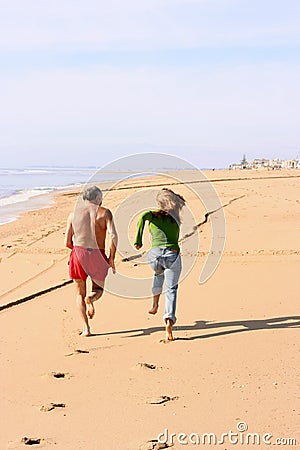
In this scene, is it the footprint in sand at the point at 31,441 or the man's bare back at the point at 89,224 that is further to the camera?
the man's bare back at the point at 89,224

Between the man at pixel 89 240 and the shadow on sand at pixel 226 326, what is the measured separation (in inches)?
22.7

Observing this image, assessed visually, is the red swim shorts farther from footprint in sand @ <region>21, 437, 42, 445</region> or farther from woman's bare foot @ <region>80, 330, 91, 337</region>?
footprint in sand @ <region>21, 437, 42, 445</region>

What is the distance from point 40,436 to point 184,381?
4.48 feet

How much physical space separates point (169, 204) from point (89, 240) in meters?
0.95

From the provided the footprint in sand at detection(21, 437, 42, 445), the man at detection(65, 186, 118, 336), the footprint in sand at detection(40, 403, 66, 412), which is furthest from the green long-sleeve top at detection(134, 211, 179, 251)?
the footprint in sand at detection(21, 437, 42, 445)

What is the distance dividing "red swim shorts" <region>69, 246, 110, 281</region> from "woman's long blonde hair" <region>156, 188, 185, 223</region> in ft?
2.65

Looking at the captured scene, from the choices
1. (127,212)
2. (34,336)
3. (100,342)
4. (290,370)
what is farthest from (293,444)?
(127,212)

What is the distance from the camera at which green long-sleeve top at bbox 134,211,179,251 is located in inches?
254

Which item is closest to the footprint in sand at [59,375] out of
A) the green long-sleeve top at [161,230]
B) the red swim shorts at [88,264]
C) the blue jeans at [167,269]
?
the red swim shorts at [88,264]

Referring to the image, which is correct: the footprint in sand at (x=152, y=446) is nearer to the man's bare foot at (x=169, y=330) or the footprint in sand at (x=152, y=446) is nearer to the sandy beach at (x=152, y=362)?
the sandy beach at (x=152, y=362)

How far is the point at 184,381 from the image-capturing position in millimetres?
4914

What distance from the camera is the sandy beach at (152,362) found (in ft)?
13.3

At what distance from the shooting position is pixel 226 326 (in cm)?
653

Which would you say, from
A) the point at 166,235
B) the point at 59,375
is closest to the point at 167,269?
the point at 166,235
